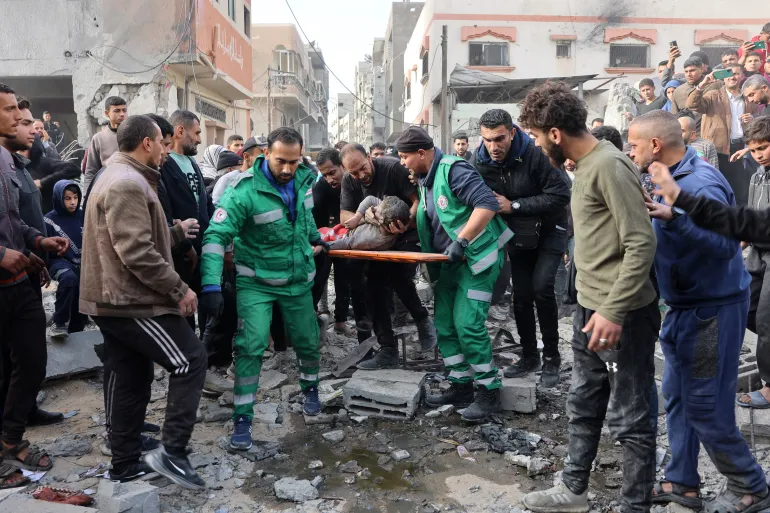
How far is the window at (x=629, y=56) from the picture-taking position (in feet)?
78.1

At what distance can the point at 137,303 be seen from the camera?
3193 mm

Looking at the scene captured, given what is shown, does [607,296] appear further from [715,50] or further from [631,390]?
[715,50]

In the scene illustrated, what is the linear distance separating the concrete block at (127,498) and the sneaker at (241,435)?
845mm

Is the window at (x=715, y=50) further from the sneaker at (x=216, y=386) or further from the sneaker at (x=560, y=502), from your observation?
the sneaker at (x=560, y=502)

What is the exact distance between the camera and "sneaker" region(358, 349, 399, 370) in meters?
5.42

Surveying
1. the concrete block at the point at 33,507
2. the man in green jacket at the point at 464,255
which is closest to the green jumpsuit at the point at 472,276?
the man in green jacket at the point at 464,255

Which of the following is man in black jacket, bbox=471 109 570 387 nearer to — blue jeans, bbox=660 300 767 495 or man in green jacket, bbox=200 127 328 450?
man in green jacket, bbox=200 127 328 450

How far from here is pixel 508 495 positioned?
132 inches

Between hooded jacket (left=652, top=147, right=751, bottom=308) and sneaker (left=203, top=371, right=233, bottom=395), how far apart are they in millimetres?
3437

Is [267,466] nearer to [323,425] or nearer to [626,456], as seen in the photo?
[323,425]

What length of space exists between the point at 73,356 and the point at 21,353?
169 cm

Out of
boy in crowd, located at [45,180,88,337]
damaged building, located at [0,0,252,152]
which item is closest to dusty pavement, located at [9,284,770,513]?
boy in crowd, located at [45,180,88,337]

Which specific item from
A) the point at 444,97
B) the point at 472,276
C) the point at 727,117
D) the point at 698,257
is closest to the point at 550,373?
the point at 472,276

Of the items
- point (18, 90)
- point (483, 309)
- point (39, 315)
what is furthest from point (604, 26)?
point (39, 315)
